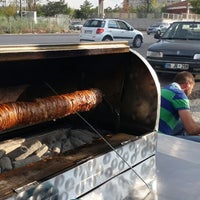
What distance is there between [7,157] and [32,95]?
580mm

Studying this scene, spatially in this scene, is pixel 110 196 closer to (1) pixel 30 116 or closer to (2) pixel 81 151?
(2) pixel 81 151

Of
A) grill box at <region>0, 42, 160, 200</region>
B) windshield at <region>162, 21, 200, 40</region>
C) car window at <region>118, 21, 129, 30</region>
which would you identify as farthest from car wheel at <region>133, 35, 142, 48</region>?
grill box at <region>0, 42, 160, 200</region>

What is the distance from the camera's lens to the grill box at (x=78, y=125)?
6.84 ft

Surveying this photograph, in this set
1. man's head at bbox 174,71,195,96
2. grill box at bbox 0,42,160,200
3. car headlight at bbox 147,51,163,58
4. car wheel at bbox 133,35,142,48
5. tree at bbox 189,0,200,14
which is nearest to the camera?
grill box at bbox 0,42,160,200

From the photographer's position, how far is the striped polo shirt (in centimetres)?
379

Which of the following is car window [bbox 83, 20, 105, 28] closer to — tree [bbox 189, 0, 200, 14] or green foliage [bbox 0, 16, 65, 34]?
green foliage [bbox 0, 16, 65, 34]

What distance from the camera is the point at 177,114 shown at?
3.95 m

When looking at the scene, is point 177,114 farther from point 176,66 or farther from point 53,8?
point 53,8

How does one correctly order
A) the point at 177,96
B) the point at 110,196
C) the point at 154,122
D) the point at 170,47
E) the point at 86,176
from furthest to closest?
the point at 170,47 → the point at 177,96 → the point at 154,122 → the point at 110,196 → the point at 86,176

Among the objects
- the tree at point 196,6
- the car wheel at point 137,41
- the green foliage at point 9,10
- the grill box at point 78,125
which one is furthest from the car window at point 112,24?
the tree at point 196,6

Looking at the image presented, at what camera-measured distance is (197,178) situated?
289 centimetres

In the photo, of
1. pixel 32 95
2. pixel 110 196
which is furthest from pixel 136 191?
pixel 32 95

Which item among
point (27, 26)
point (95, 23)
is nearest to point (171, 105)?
point (95, 23)

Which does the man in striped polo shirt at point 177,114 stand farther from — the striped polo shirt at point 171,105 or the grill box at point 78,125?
the grill box at point 78,125
